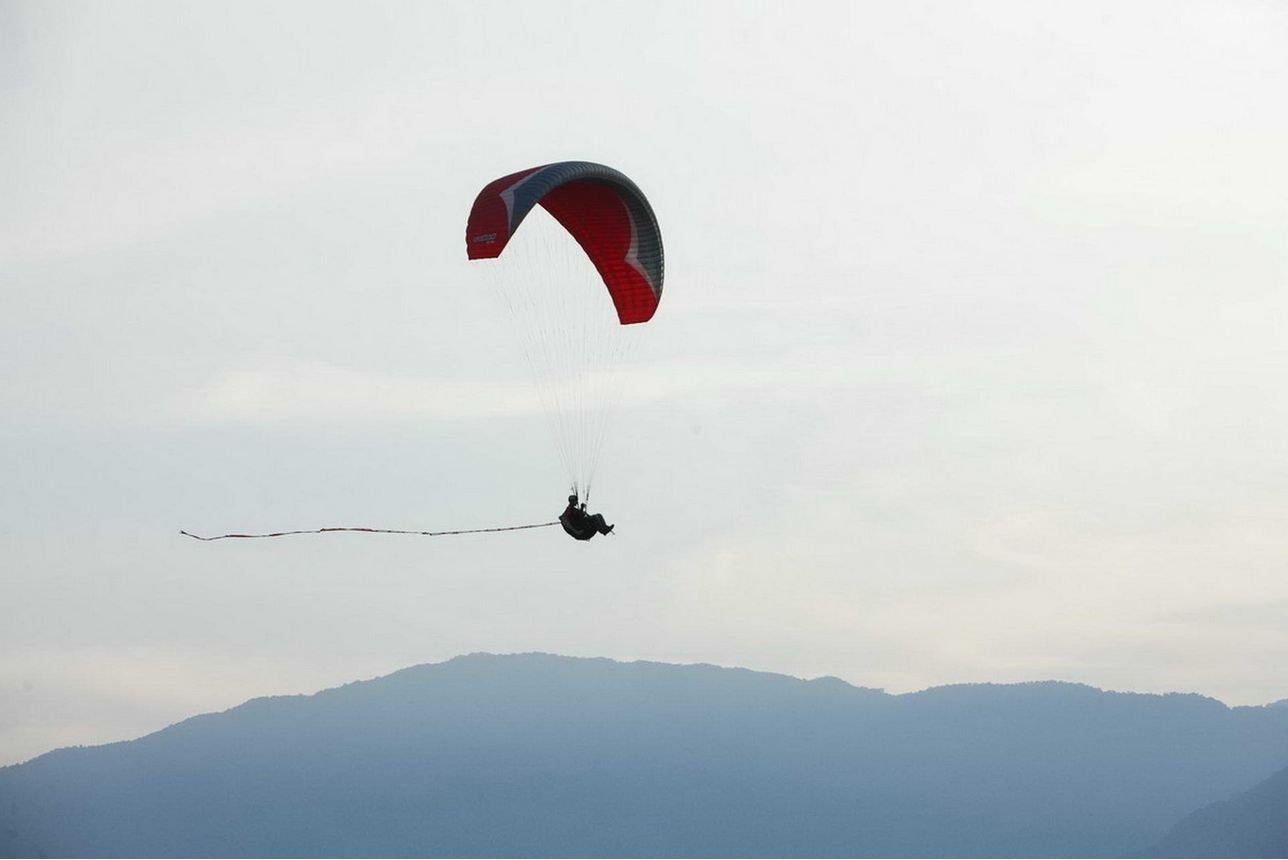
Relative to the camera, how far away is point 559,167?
47.0 m

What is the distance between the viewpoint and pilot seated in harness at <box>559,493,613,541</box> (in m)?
45.1

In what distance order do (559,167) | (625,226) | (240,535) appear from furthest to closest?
1. (625,226)
2. (559,167)
3. (240,535)

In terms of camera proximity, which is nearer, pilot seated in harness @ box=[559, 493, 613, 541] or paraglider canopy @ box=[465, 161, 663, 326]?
pilot seated in harness @ box=[559, 493, 613, 541]

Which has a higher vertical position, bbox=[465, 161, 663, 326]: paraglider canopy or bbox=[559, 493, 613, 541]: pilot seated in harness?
bbox=[465, 161, 663, 326]: paraglider canopy

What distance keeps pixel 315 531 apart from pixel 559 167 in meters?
10.6

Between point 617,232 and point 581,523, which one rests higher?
point 617,232

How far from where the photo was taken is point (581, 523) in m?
45.1

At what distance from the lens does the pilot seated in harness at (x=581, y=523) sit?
4509 cm

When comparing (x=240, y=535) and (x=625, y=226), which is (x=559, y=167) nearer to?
(x=625, y=226)

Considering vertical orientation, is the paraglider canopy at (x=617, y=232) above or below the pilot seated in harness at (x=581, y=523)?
above

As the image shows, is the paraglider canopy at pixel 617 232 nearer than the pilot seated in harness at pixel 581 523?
No

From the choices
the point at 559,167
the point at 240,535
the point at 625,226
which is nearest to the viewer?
the point at 240,535

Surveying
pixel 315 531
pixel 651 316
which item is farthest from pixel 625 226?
pixel 315 531

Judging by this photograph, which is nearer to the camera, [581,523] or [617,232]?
[581,523]
